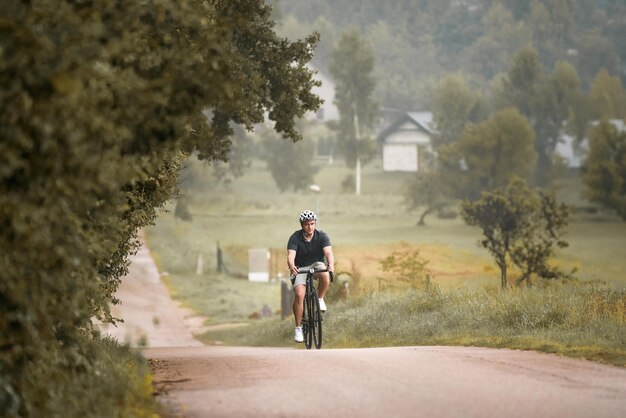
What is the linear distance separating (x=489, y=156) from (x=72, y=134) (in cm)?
8735

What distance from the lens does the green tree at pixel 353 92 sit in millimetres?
120750

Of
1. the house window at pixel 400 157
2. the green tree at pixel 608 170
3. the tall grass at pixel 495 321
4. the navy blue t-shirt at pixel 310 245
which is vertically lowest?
the tall grass at pixel 495 321

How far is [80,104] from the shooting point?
343 inches

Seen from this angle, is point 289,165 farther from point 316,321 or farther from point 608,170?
point 316,321

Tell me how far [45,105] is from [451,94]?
111205mm

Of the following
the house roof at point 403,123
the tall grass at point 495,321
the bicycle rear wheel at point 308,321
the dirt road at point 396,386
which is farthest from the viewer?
the house roof at point 403,123

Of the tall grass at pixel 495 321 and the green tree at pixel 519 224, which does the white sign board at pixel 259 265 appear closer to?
the green tree at pixel 519 224

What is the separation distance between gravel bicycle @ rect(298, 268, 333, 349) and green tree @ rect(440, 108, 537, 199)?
74.0 meters

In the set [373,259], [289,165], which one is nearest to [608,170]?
[373,259]

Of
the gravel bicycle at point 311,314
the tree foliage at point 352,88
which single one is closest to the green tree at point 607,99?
the tree foliage at point 352,88

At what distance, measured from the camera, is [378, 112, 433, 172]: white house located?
433 feet

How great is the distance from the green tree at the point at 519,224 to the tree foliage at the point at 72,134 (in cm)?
3263

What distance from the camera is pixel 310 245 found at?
18.9 m

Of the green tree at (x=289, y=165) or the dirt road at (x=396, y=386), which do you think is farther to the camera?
the green tree at (x=289, y=165)
